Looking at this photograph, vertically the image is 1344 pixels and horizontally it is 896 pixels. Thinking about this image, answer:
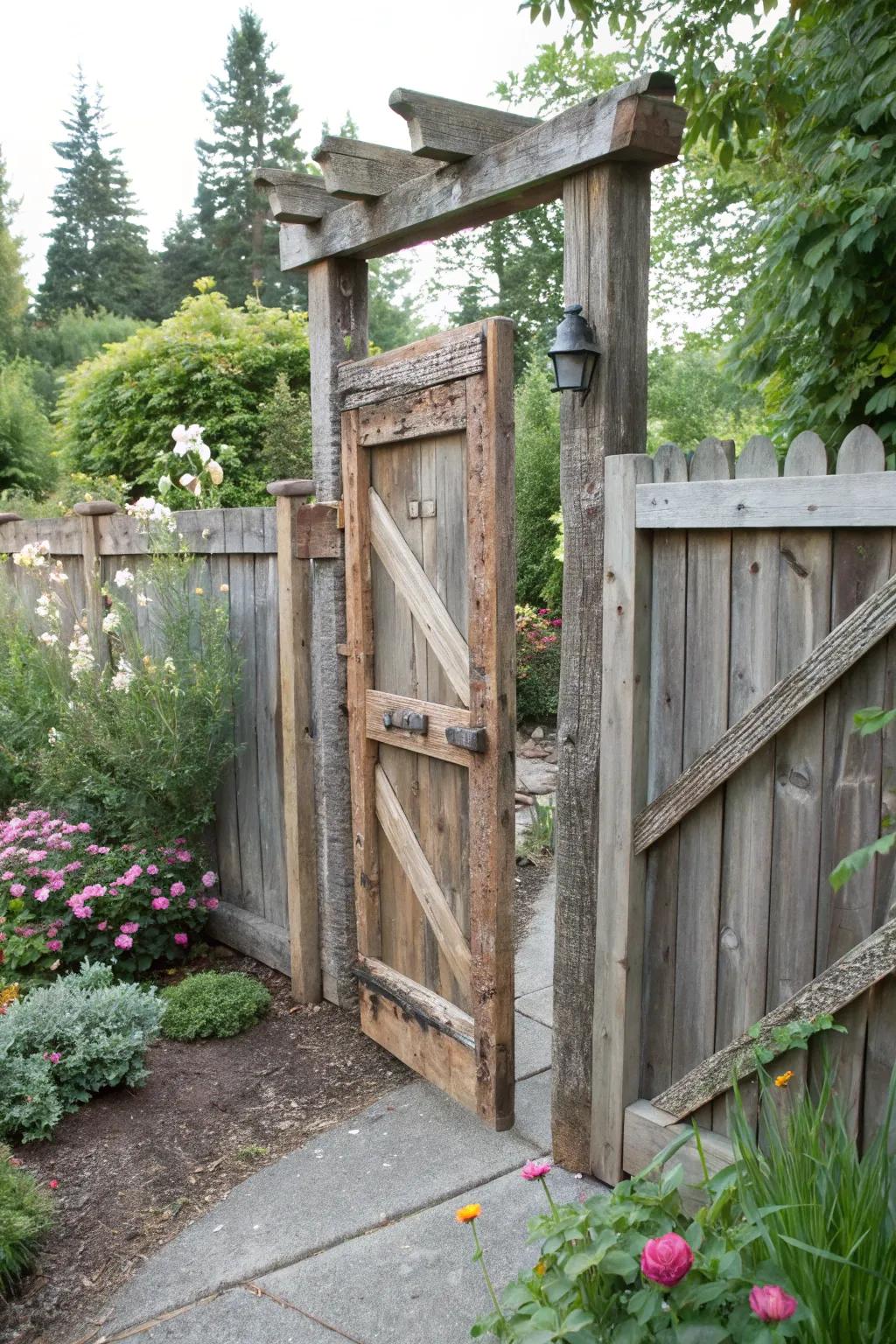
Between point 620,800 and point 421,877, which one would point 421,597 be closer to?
point 421,877

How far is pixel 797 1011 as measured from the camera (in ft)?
7.66

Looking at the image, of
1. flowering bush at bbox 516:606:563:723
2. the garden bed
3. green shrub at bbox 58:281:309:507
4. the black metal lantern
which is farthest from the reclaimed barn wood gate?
green shrub at bbox 58:281:309:507

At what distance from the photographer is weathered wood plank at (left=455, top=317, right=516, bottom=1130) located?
3.10 metres

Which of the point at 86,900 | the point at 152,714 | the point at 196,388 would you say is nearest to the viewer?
the point at 86,900

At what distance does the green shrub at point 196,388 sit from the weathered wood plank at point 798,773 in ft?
26.7

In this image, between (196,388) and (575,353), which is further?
(196,388)

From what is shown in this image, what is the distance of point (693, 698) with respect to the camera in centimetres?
262

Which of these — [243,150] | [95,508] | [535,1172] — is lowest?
[535,1172]

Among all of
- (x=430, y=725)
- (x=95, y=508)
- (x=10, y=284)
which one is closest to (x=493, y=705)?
(x=430, y=725)

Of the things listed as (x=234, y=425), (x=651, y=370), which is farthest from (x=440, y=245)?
(x=234, y=425)

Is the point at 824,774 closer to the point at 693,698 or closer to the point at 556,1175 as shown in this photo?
the point at 693,698

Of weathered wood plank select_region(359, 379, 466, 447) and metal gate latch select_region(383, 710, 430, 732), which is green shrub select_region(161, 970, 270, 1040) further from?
weathered wood plank select_region(359, 379, 466, 447)

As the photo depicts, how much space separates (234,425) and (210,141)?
22279mm

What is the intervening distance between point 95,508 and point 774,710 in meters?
4.14
